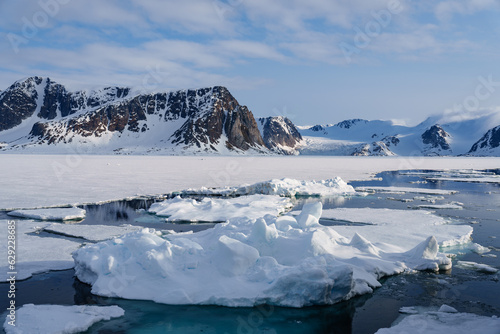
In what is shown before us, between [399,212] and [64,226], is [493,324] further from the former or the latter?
[64,226]

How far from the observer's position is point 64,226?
50.3 ft

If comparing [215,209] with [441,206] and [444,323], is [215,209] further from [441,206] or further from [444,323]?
[444,323]

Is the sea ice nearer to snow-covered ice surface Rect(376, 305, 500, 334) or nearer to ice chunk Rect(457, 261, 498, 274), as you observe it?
ice chunk Rect(457, 261, 498, 274)

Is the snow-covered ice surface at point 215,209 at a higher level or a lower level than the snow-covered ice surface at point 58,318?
higher

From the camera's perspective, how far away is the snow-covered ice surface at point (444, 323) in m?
6.97

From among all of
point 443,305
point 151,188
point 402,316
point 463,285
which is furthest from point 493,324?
point 151,188

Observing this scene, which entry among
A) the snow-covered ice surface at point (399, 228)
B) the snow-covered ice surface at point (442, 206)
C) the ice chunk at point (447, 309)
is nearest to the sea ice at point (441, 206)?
the snow-covered ice surface at point (442, 206)

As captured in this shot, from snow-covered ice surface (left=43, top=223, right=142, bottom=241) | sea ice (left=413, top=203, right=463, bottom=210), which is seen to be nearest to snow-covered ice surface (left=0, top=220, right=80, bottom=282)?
snow-covered ice surface (left=43, top=223, right=142, bottom=241)

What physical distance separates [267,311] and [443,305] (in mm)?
3678

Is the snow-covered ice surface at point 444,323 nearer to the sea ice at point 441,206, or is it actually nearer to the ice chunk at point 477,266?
the ice chunk at point 477,266

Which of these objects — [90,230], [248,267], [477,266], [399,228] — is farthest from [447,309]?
[90,230]

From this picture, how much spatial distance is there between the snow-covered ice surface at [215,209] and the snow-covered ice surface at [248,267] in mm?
5592

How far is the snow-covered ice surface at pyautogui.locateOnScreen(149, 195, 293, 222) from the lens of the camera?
17.6m

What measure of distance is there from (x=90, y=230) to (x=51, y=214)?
3940 millimetres
